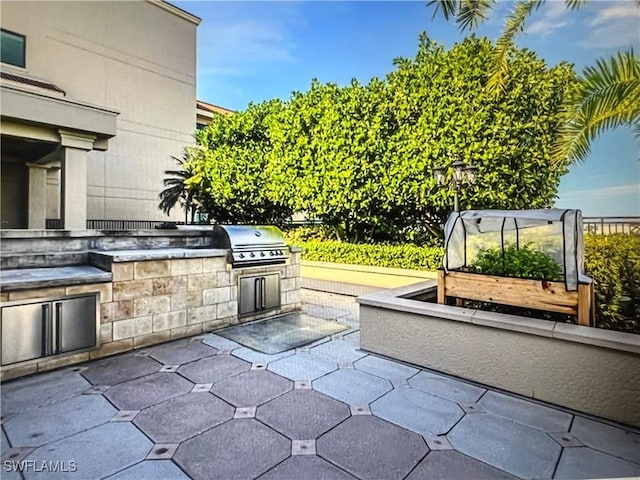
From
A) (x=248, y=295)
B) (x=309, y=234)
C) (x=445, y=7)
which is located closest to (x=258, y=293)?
(x=248, y=295)

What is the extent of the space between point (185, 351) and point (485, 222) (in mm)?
3677

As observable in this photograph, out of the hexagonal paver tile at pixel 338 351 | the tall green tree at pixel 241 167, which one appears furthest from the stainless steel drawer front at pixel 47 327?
the tall green tree at pixel 241 167

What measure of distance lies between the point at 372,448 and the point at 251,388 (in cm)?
124

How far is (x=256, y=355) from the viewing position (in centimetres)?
370

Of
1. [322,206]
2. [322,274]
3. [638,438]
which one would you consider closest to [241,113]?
[322,206]

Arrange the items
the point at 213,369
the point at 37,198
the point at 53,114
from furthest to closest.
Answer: the point at 37,198, the point at 53,114, the point at 213,369

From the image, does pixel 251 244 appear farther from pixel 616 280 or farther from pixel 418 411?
pixel 616 280

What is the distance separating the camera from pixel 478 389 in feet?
9.71

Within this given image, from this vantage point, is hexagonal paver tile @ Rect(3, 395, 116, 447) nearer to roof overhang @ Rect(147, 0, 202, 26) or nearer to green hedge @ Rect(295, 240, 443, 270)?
green hedge @ Rect(295, 240, 443, 270)

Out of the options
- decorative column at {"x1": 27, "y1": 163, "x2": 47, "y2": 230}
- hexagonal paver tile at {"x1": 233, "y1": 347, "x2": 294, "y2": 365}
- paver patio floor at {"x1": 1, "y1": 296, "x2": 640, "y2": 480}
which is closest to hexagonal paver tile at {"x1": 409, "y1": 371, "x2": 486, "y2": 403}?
paver patio floor at {"x1": 1, "y1": 296, "x2": 640, "y2": 480}

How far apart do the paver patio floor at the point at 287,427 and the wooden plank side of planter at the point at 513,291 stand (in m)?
0.84

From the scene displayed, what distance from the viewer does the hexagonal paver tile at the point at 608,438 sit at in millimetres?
2133

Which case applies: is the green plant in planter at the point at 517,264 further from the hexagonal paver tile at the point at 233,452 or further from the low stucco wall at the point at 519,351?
the hexagonal paver tile at the point at 233,452

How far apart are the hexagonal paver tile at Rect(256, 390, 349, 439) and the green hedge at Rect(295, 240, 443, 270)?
17.5ft
